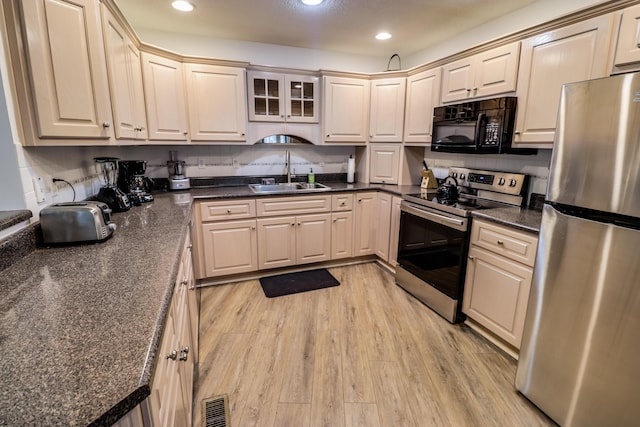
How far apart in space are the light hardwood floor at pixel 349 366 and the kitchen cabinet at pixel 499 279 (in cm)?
19

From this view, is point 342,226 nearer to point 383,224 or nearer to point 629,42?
point 383,224

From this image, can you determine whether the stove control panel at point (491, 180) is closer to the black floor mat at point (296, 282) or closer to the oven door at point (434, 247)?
the oven door at point (434, 247)

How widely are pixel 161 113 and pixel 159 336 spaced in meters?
2.51

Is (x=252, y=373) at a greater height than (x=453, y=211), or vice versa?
(x=453, y=211)

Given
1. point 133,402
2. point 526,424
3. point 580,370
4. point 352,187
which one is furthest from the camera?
point 352,187

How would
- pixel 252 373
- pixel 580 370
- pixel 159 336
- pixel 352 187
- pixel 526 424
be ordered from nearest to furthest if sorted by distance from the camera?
pixel 159 336 → pixel 580 370 → pixel 526 424 → pixel 252 373 → pixel 352 187

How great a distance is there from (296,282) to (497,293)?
1.74 m

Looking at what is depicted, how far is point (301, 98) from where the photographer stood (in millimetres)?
3293

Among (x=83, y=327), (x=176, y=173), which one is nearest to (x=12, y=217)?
(x=83, y=327)

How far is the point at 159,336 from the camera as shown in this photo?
0.77 meters

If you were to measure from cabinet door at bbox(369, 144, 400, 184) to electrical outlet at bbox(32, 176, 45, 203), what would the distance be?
113 inches

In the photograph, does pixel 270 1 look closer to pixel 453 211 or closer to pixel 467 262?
pixel 453 211

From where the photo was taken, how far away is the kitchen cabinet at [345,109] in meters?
3.31

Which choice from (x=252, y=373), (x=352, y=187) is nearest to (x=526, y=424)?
(x=252, y=373)
